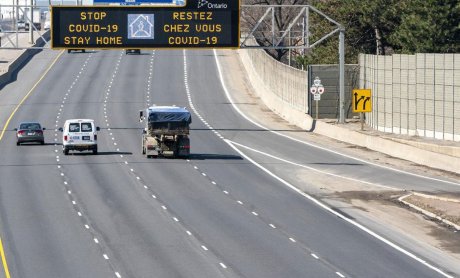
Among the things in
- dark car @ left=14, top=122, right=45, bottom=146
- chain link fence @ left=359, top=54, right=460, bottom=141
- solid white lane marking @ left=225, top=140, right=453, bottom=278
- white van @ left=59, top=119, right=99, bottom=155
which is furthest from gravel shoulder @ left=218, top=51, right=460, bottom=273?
dark car @ left=14, top=122, right=45, bottom=146

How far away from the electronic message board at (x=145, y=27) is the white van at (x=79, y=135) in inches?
216

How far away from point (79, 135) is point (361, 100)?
16488 mm

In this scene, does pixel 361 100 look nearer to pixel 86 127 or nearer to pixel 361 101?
pixel 361 101

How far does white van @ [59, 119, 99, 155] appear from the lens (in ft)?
215

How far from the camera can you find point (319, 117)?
84.1m

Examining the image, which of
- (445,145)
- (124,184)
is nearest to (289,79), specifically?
(445,145)

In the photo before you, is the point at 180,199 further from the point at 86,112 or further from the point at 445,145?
the point at 86,112

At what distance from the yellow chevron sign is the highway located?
351cm

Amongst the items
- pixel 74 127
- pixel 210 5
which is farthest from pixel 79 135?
pixel 210 5

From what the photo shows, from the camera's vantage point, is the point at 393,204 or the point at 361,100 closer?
the point at 393,204

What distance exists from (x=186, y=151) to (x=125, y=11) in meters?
9.92

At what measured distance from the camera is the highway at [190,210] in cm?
3397

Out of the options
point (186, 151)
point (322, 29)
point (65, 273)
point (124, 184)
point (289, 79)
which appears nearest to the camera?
point (65, 273)

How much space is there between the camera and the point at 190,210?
4531cm
